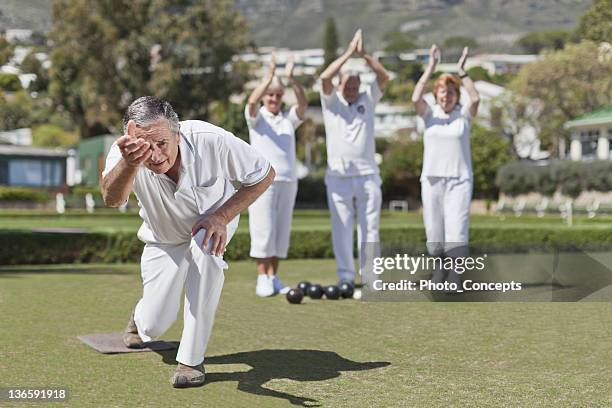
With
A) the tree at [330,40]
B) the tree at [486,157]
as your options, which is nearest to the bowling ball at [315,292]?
the tree at [486,157]

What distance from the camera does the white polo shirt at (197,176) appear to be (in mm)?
4984

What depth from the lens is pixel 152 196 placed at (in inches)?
201

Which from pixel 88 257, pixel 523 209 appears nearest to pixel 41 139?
pixel 523 209

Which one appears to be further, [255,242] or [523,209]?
[523,209]

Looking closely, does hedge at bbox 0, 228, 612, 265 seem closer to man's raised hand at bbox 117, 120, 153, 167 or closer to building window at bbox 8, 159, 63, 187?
Result: man's raised hand at bbox 117, 120, 153, 167

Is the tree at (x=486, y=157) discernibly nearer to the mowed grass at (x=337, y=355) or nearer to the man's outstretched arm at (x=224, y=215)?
the mowed grass at (x=337, y=355)

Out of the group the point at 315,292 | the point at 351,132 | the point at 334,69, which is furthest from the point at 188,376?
the point at 334,69

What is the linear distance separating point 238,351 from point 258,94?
12.8 feet

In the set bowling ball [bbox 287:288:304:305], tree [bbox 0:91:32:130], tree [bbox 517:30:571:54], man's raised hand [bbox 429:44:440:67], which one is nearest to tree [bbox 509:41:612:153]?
man's raised hand [bbox 429:44:440:67]

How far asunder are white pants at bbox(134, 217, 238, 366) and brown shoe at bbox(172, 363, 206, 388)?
3 centimetres

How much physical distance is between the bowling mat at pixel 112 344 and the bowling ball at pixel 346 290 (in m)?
3.20

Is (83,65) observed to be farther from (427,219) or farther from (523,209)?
(427,219)

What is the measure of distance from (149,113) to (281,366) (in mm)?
1928

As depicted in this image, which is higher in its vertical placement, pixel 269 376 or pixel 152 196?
pixel 152 196
